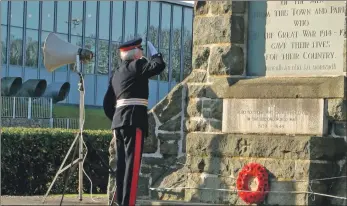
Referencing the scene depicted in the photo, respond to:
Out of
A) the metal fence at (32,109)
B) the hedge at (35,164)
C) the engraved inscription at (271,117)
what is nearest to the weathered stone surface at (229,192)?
the engraved inscription at (271,117)

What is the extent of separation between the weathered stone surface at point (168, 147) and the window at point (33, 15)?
33.3 meters

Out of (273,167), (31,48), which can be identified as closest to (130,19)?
(31,48)

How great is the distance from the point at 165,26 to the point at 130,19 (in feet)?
5.94

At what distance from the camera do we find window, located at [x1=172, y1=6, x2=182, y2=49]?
152 ft

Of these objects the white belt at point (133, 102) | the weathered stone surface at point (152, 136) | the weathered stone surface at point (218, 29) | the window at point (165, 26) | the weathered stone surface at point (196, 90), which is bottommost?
the weathered stone surface at point (152, 136)

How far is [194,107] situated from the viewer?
1085 cm

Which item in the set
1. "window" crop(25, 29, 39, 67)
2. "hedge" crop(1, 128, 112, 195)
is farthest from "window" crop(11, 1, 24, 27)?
"hedge" crop(1, 128, 112, 195)

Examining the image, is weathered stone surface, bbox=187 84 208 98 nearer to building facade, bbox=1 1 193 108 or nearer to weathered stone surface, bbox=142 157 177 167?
weathered stone surface, bbox=142 157 177 167

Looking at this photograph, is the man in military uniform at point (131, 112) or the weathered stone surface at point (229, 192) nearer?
the weathered stone surface at point (229, 192)

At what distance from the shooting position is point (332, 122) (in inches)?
383

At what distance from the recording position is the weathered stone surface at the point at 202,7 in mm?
10769

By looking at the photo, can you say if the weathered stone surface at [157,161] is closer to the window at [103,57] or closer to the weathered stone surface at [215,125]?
the weathered stone surface at [215,125]

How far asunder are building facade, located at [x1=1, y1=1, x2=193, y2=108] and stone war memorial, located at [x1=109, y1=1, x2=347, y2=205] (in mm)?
32222

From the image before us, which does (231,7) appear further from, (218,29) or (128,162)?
(128,162)
